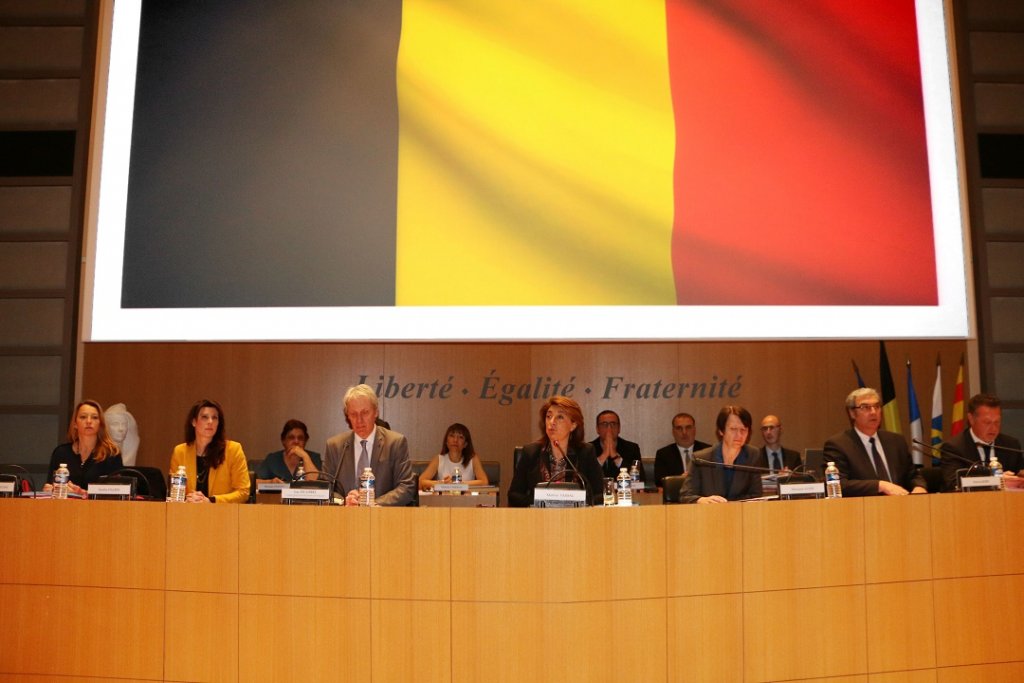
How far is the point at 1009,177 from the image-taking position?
671 centimetres

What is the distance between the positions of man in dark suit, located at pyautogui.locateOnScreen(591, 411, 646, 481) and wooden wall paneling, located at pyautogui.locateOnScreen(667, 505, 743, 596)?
254 centimetres

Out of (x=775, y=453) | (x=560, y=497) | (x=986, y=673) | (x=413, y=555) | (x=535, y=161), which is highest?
(x=535, y=161)

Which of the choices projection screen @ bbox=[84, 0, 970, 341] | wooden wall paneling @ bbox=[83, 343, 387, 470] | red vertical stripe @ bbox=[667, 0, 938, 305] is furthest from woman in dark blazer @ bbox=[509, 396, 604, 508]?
wooden wall paneling @ bbox=[83, 343, 387, 470]

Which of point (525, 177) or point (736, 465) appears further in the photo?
point (525, 177)

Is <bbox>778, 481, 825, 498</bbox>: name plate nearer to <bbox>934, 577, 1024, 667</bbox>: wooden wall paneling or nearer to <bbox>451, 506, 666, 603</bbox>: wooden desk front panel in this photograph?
<bbox>934, 577, 1024, 667</bbox>: wooden wall paneling

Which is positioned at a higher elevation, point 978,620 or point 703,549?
point 703,549

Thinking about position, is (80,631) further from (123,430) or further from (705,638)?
(123,430)

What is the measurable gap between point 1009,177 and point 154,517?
20.3ft

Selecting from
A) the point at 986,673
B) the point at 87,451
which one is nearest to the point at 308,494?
the point at 87,451

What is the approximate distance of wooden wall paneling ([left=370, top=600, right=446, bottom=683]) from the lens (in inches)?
126

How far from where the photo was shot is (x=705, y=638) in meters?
3.29

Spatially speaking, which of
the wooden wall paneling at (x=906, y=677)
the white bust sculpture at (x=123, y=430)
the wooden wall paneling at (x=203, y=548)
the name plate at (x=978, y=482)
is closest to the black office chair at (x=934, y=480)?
the name plate at (x=978, y=482)

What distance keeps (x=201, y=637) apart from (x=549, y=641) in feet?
4.19

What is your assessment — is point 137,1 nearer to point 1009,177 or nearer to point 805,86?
point 805,86
